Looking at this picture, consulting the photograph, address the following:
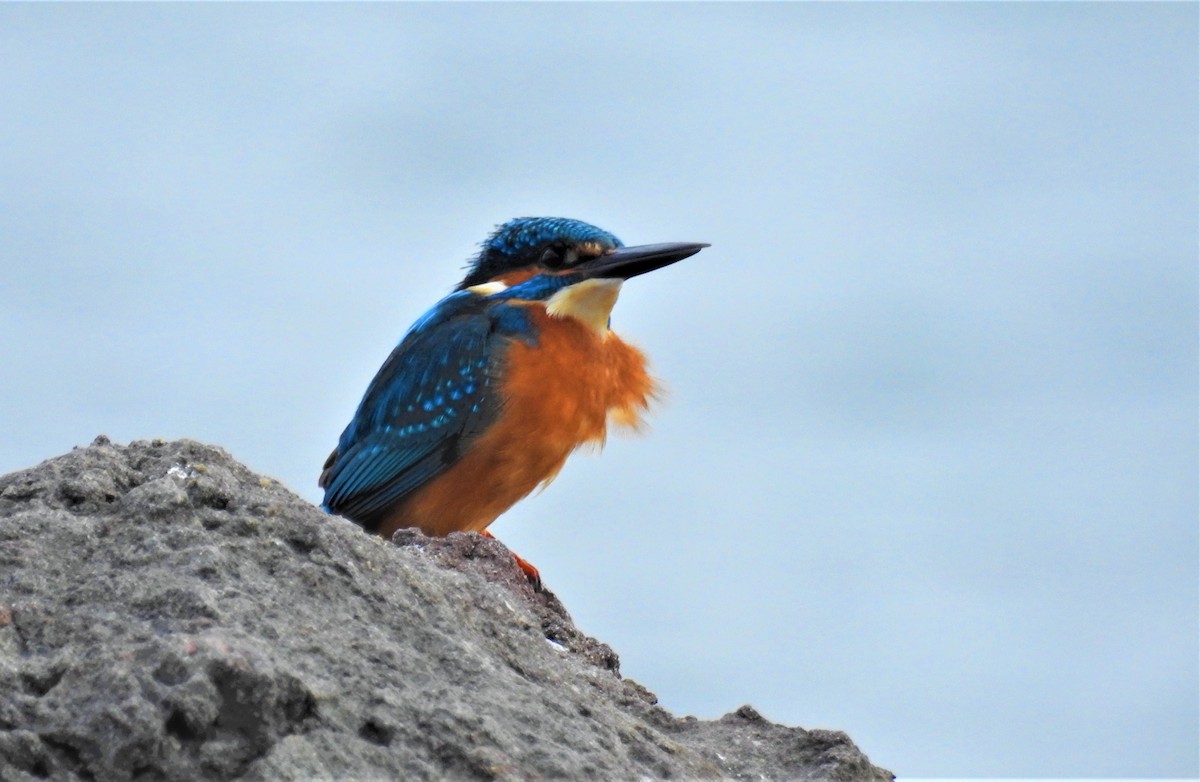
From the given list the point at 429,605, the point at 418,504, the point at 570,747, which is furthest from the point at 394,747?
the point at 418,504

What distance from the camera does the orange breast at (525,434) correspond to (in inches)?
251

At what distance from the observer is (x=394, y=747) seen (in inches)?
104

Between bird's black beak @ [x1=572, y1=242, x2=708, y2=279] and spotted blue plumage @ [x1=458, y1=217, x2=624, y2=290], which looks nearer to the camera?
bird's black beak @ [x1=572, y1=242, x2=708, y2=279]

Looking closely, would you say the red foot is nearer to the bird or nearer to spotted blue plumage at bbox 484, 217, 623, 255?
the bird

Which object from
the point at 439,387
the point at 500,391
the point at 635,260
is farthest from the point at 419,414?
the point at 635,260

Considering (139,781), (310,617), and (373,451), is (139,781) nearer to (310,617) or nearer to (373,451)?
(310,617)

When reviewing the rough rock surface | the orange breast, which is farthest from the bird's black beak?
the rough rock surface

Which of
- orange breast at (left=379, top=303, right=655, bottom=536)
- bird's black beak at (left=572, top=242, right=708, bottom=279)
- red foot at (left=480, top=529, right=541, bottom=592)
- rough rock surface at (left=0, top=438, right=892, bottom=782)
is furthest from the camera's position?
bird's black beak at (left=572, top=242, right=708, bottom=279)

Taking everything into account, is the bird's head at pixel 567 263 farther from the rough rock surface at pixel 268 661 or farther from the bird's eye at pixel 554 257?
the rough rock surface at pixel 268 661

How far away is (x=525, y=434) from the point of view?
639 cm

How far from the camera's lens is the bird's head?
22.3ft

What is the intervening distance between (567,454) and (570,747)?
149 inches

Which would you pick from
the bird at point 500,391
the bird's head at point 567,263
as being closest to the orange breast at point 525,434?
the bird at point 500,391

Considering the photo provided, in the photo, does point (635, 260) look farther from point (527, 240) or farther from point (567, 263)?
point (527, 240)
